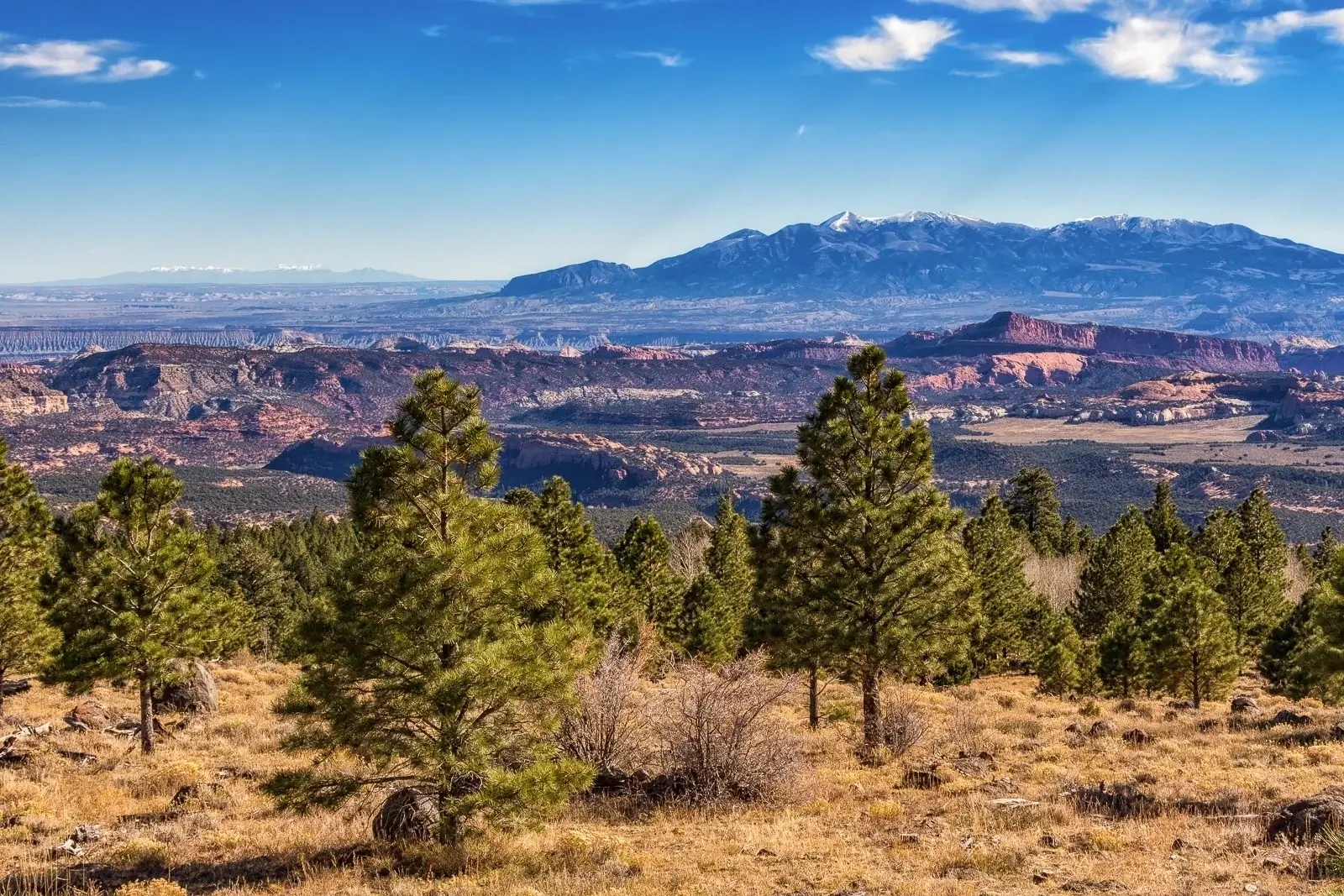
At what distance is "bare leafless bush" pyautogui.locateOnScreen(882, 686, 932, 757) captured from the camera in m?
26.4

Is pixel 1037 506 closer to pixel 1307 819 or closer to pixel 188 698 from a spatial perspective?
pixel 188 698

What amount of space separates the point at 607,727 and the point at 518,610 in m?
5.52

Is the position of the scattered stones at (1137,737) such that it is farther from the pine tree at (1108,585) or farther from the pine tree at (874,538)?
the pine tree at (1108,585)

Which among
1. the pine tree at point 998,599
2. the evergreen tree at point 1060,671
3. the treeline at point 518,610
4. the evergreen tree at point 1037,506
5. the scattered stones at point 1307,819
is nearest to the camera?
the scattered stones at point 1307,819

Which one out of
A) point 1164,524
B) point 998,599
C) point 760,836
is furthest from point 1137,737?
point 1164,524

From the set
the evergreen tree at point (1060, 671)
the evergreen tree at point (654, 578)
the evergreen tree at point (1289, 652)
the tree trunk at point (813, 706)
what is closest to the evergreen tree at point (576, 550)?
the evergreen tree at point (654, 578)

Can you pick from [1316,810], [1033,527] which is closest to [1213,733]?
[1316,810]

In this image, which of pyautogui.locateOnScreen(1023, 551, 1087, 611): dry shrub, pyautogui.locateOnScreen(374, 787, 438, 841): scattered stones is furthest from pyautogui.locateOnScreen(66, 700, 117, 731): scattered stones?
pyautogui.locateOnScreen(1023, 551, 1087, 611): dry shrub

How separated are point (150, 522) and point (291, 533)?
66.9 m

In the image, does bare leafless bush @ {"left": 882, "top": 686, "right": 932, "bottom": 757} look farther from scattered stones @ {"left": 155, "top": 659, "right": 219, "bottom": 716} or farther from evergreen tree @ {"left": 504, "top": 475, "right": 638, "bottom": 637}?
scattered stones @ {"left": 155, "top": 659, "right": 219, "bottom": 716}

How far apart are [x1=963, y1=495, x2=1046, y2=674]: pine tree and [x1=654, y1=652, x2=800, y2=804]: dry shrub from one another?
3159 centimetres

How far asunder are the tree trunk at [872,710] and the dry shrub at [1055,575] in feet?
155

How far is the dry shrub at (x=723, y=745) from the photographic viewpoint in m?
21.1

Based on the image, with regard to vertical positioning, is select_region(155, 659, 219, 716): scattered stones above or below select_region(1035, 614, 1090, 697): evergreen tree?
above
